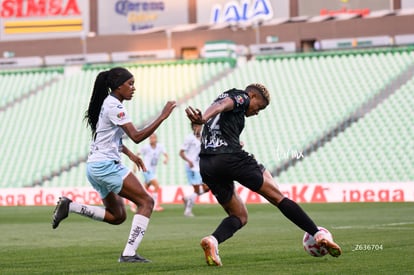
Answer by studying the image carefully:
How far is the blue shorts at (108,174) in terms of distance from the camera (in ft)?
39.1

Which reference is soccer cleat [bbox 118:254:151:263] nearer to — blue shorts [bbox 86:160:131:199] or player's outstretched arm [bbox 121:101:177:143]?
blue shorts [bbox 86:160:131:199]

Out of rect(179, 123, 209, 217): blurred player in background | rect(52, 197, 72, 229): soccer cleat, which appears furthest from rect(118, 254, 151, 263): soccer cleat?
rect(179, 123, 209, 217): blurred player in background

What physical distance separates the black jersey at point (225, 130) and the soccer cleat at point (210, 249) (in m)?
1.01

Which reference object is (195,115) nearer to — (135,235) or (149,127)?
(149,127)

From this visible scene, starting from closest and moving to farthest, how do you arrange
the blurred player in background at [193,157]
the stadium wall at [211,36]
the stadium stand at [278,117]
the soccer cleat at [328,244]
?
1. the soccer cleat at [328,244]
2. the blurred player in background at [193,157]
3. the stadium stand at [278,117]
4. the stadium wall at [211,36]

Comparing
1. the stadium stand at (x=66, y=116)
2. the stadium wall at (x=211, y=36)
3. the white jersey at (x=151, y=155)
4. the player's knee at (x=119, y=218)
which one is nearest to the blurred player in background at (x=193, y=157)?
the white jersey at (x=151, y=155)

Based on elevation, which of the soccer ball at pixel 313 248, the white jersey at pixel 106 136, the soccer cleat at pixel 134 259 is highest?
the white jersey at pixel 106 136

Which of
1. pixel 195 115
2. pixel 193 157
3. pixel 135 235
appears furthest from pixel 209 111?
pixel 193 157

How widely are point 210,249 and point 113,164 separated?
1.72 metres

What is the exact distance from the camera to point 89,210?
12.4 metres

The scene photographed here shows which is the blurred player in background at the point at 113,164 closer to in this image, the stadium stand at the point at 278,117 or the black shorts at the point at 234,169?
the black shorts at the point at 234,169

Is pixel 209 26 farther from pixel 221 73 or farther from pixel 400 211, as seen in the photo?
pixel 400 211

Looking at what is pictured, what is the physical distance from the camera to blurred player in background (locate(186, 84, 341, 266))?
11.2 metres

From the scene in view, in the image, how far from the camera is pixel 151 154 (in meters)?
28.1
